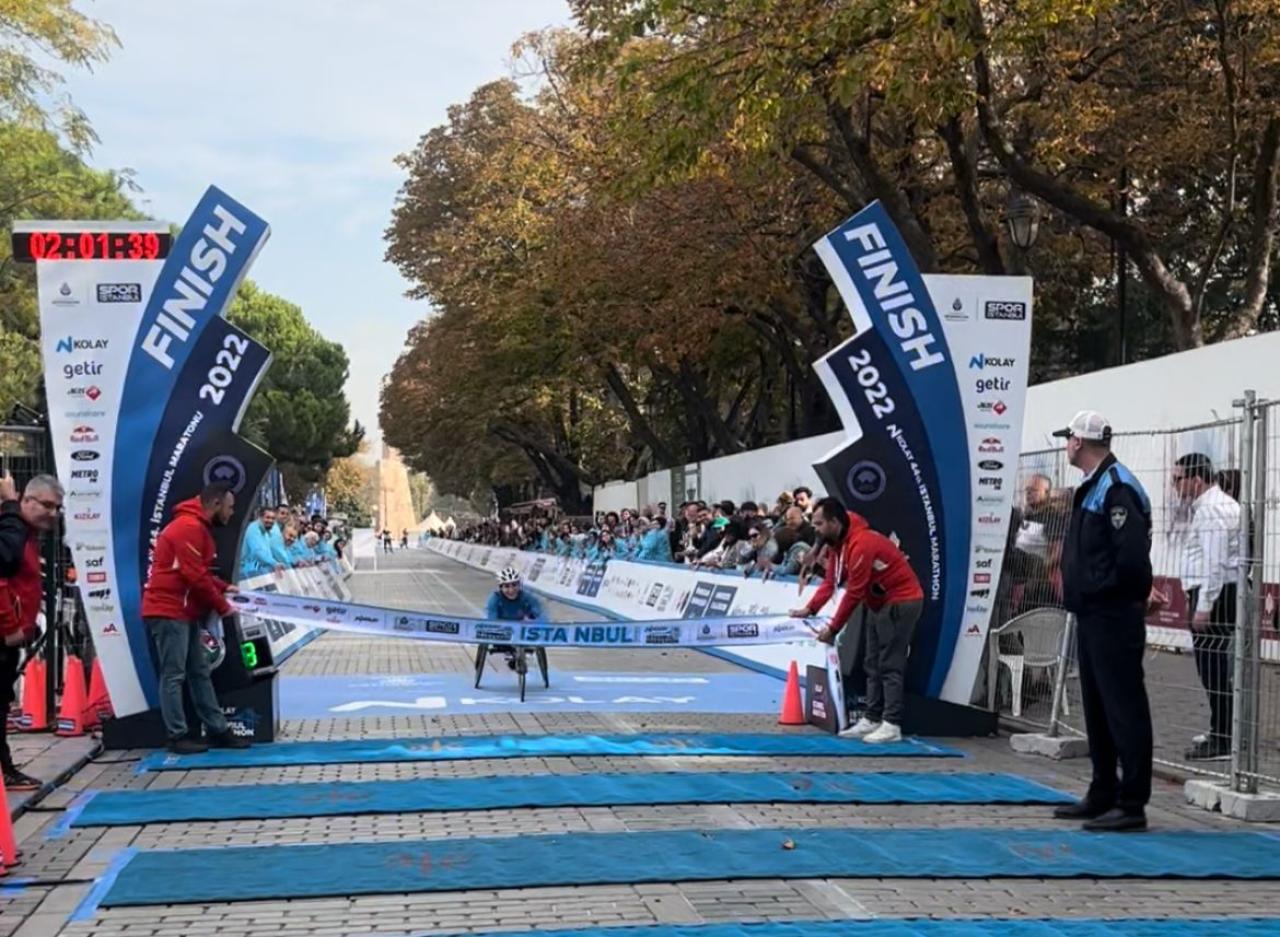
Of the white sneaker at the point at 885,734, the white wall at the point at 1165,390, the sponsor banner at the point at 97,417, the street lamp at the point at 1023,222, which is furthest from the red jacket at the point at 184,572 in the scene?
the street lamp at the point at 1023,222

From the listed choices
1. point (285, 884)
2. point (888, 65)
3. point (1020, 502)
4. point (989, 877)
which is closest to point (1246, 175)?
point (888, 65)

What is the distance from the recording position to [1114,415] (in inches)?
687

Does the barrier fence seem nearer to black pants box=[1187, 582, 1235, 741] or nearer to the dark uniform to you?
black pants box=[1187, 582, 1235, 741]

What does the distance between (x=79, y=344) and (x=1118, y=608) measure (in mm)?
7410

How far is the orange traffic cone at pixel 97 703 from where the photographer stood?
35.8ft

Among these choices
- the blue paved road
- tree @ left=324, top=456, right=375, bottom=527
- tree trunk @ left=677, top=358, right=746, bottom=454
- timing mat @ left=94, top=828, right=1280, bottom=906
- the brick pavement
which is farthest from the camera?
tree @ left=324, top=456, right=375, bottom=527

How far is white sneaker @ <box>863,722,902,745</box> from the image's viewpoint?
10633 millimetres

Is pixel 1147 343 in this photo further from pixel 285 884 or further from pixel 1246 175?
pixel 285 884

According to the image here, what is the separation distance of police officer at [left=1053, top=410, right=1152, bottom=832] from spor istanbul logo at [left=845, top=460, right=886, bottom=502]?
336 centimetres

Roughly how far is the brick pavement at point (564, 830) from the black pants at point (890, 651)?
0.64 metres

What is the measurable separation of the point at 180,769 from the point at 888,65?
29.6 ft

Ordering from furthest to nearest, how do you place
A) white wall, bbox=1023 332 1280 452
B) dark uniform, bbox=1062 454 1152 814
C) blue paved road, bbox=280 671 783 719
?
1. white wall, bbox=1023 332 1280 452
2. blue paved road, bbox=280 671 783 719
3. dark uniform, bbox=1062 454 1152 814

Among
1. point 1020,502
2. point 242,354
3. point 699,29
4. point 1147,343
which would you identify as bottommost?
point 1020,502

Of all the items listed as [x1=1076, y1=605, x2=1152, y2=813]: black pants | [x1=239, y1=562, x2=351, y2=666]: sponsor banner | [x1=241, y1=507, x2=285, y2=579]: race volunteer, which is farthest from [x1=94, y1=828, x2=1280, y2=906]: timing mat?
[x1=241, y1=507, x2=285, y2=579]: race volunteer
